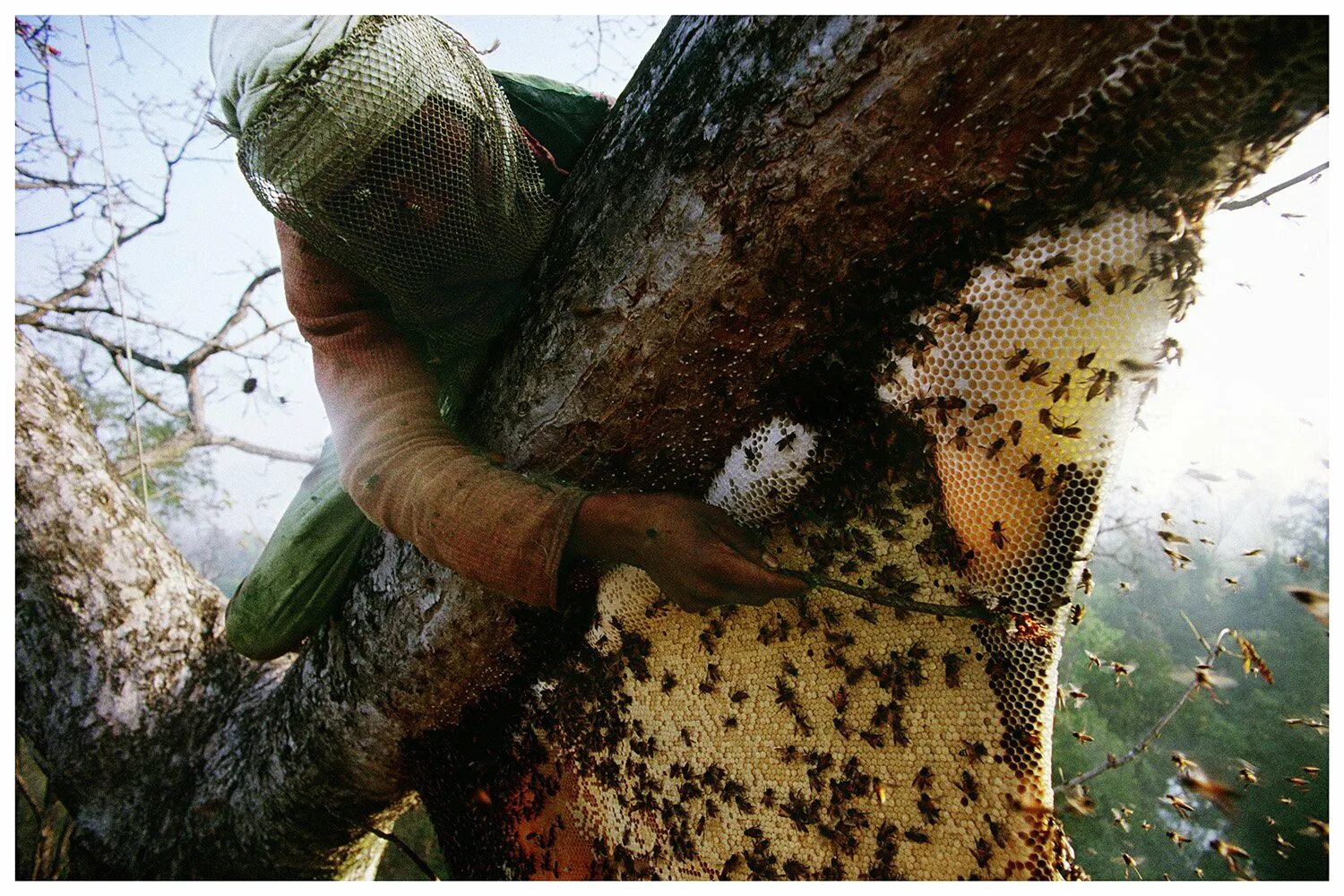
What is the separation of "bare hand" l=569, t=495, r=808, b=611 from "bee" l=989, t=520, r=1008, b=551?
0.36 metres

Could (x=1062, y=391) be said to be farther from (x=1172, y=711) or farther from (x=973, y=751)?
(x=1172, y=711)

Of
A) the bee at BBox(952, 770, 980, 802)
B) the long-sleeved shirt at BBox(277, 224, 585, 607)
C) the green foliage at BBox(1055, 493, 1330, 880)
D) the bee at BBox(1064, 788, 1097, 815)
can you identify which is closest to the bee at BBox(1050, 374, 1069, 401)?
the bee at BBox(952, 770, 980, 802)

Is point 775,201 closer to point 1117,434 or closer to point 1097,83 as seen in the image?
point 1097,83

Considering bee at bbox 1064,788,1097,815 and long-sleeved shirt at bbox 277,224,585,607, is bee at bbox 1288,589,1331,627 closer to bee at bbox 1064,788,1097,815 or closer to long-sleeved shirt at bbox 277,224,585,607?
bee at bbox 1064,788,1097,815

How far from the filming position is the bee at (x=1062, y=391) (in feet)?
3.34

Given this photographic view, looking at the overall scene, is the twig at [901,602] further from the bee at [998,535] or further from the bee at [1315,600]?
the bee at [1315,600]

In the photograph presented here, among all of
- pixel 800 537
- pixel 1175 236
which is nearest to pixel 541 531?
pixel 800 537

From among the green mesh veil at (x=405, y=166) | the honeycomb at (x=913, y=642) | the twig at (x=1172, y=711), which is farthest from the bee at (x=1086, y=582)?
the green mesh veil at (x=405, y=166)

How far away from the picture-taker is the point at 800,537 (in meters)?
1.32

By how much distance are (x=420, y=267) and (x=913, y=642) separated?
4.47 feet

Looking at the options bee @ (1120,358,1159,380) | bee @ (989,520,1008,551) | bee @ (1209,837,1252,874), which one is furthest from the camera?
bee @ (1209,837,1252,874)

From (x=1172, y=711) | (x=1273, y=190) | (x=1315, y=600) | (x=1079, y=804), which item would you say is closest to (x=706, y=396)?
(x=1273, y=190)

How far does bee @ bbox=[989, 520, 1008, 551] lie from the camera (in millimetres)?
1134
